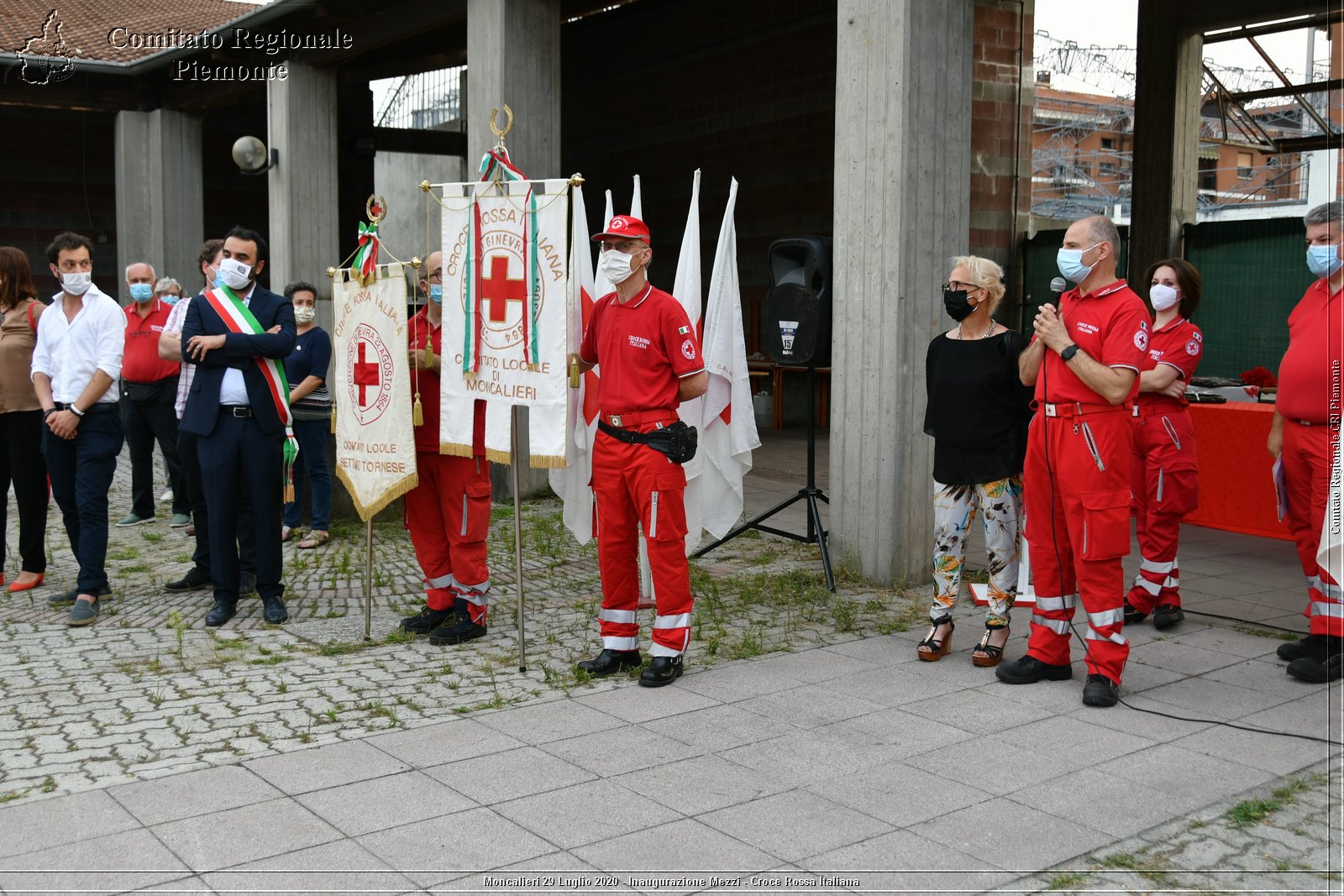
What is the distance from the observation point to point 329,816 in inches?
158

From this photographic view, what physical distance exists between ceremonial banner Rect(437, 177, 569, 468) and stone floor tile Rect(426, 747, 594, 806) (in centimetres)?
148

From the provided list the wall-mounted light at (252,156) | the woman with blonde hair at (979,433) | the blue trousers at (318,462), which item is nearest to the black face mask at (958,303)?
the woman with blonde hair at (979,433)

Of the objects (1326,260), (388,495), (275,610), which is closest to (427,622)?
(388,495)

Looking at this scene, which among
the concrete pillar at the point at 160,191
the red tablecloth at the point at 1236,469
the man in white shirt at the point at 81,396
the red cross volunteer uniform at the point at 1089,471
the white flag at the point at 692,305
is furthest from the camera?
the concrete pillar at the point at 160,191

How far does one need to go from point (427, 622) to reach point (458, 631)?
0.31 meters

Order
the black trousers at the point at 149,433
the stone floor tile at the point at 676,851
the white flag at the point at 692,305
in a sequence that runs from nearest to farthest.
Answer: the stone floor tile at the point at 676,851 → the white flag at the point at 692,305 → the black trousers at the point at 149,433

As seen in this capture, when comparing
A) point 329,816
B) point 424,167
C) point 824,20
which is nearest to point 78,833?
point 329,816

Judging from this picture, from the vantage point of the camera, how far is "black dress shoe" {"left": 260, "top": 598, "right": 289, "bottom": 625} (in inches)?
266

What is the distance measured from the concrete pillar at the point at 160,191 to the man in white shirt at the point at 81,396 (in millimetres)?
10895

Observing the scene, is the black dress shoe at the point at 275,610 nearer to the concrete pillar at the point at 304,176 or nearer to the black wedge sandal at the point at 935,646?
the black wedge sandal at the point at 935,646

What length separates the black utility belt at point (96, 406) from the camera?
7129 millimetres

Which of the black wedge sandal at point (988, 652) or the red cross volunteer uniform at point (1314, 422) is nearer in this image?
the red cross volunteer uniform at point (1314, 422)

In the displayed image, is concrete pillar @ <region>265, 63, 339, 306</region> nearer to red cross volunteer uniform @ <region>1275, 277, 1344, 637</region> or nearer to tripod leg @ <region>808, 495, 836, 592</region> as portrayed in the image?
tripod leg @ <region>808, 495, 836, 592</region>

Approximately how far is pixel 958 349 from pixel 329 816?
3.31 m
